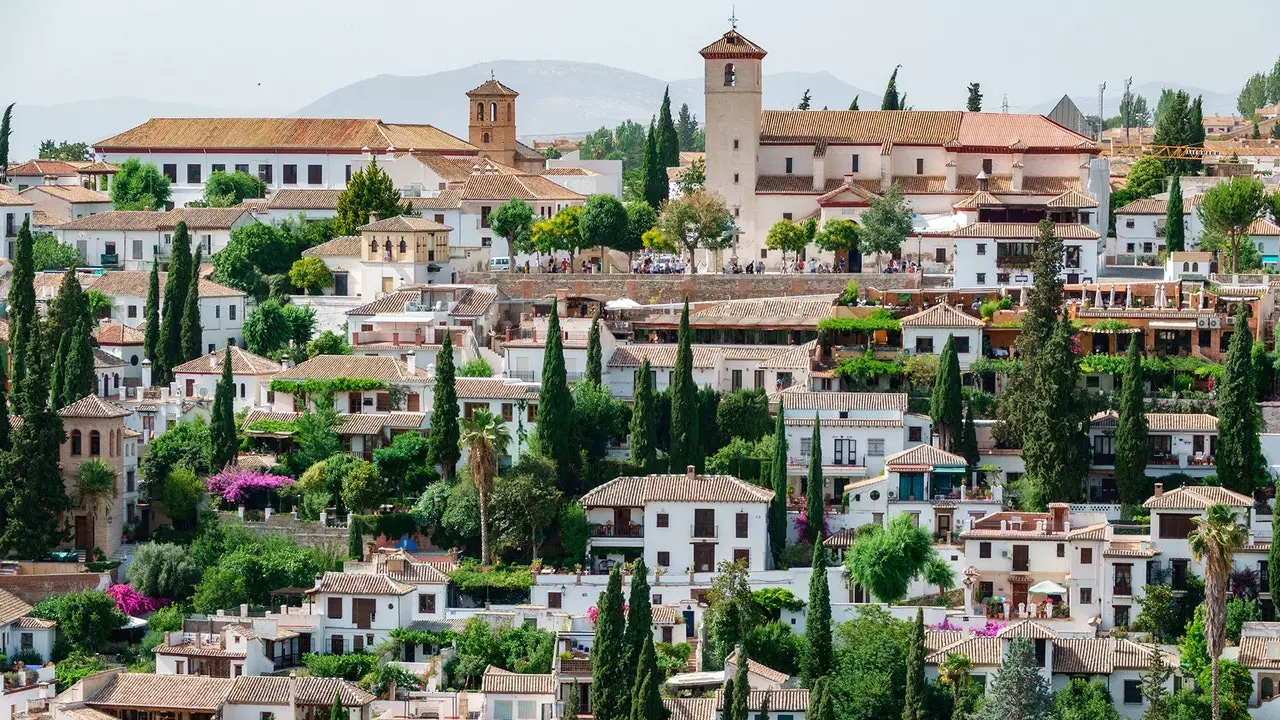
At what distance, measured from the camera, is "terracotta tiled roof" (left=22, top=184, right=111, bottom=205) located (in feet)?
259

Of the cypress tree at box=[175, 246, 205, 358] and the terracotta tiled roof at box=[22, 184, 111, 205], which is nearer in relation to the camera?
the cypress tree at box=[175, 246, 205, 358]

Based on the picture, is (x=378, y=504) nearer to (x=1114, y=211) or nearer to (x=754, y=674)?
(x=754, y=674)

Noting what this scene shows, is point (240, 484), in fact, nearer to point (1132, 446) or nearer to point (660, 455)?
point (660, 455)

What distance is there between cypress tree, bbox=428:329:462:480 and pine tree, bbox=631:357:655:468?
3959mm

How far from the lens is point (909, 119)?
7588 centimetres

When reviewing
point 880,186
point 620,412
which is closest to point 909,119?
point 880,186

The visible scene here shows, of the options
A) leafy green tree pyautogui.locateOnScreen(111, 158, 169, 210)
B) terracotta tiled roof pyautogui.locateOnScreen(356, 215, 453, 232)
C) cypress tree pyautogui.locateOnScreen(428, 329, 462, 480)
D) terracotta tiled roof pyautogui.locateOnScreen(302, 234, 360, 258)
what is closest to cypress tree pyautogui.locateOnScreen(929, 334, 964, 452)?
cypress tree pyautogui.locateOnScreen(428, 329, 462, 480)

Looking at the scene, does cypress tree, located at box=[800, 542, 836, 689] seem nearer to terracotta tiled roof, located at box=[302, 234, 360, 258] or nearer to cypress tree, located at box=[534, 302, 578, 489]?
cypress tree, located at box=[534, 302, 578, 489]

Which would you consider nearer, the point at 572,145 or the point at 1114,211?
the point at 1114,211

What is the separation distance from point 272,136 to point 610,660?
130 ft

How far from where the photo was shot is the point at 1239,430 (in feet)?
181

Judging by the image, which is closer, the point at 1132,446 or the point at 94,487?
the point at 1132,446

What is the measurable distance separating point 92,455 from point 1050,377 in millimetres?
21043

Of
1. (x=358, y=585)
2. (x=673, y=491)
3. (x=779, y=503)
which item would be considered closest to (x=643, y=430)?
(x=673, y=491)
